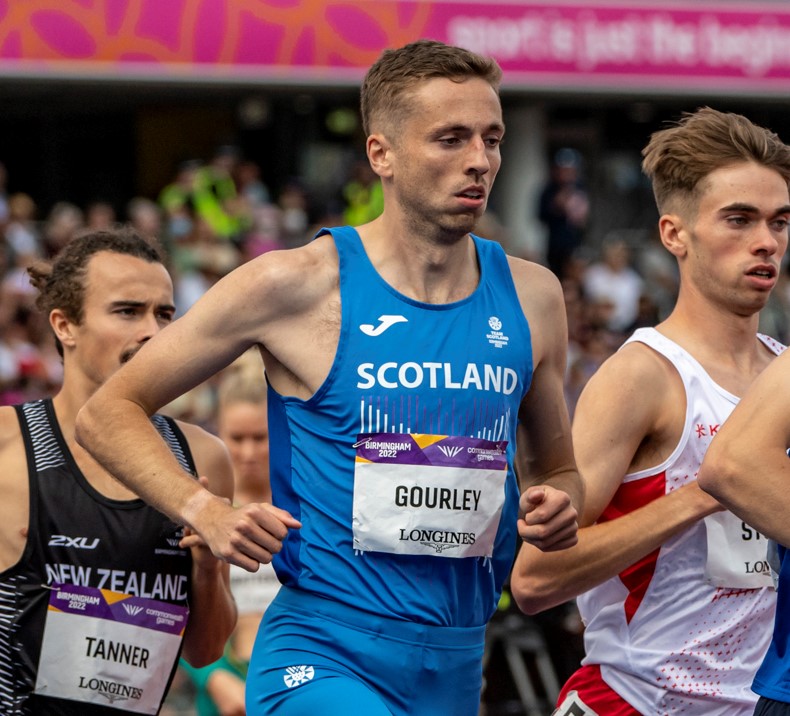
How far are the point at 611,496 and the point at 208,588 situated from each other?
3.80 ft

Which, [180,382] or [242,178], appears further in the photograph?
[242,178]

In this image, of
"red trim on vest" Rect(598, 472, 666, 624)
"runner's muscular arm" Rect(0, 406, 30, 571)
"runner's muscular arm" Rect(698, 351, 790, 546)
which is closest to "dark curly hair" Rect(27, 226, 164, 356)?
"runner's muscular arm" Rect(0, 406, 30, 571)

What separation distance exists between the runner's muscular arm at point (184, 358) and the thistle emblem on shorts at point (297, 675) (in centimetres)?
45

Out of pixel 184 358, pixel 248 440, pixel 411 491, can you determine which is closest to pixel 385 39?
pixel 248 440

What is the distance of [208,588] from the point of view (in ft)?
13.9

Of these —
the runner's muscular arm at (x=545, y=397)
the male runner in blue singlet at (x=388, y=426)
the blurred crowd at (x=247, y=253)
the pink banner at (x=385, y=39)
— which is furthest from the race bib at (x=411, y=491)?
the pink banner at (x=385, y=39)

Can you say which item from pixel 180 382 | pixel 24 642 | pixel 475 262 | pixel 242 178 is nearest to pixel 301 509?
pixel 180 382

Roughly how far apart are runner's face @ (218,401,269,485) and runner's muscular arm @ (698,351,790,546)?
9.25ft

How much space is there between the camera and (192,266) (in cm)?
1430

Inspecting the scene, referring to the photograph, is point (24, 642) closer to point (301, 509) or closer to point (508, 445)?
point (301, 509)

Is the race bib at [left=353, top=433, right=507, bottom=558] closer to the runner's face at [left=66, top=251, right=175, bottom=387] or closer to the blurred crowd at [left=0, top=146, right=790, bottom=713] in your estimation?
the runner's face at [left=66, top=251, right=175, bottom=387]

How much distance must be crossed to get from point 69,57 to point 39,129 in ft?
14.7

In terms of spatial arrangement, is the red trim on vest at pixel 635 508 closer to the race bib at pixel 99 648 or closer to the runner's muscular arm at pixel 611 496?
the runner's muscular arm at pixel 611 496

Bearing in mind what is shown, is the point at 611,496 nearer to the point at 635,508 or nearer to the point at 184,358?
the point at 635,508
